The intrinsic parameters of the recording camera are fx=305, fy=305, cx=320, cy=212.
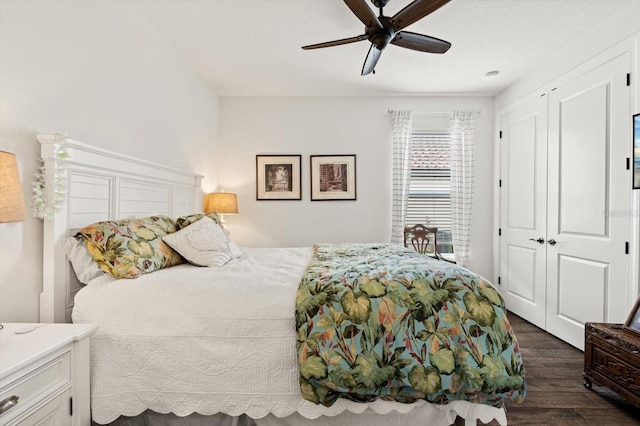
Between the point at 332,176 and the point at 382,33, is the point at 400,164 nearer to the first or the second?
the point at 332,176

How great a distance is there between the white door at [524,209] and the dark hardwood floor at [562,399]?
0.73 meters

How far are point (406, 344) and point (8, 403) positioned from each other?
4.69ft

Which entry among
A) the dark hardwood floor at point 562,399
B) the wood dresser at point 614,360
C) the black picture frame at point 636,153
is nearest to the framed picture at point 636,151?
the black picture frame at point 636,153

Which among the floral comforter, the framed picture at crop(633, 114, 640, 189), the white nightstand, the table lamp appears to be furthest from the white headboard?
the framed picture at crop(633, 114, 640, 189)

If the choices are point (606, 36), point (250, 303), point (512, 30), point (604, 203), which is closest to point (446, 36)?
point (512, 30)

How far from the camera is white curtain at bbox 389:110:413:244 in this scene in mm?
3982

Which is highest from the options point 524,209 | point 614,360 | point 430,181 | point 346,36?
point 346,36

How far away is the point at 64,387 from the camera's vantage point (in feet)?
4.04

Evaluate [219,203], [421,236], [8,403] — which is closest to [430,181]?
[421,236]

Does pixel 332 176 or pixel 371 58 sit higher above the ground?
pixel 371 58

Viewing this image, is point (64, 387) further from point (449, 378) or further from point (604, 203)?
point (604, 203)

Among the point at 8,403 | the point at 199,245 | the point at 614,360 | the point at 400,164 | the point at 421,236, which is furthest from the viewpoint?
the point at 400,164

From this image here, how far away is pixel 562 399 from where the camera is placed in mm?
1947

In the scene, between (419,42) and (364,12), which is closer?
(364,12)
